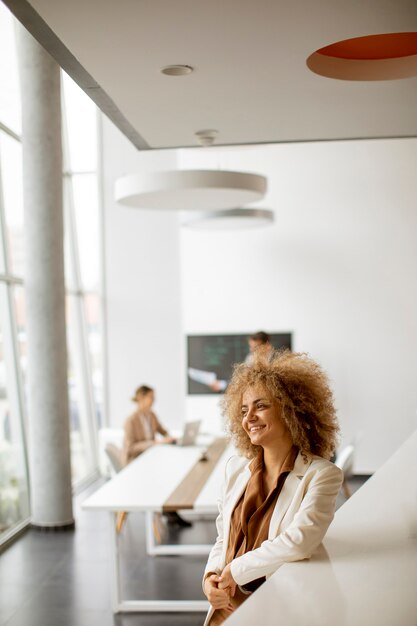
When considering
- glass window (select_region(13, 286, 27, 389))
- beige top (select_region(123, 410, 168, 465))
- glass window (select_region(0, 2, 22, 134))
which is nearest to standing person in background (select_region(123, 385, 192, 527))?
beige top (select_region(123, 410, 168, 465))

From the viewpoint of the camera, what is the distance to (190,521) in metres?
8.05

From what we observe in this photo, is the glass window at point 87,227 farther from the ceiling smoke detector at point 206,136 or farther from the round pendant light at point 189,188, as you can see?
the ceiling smoke detector at point 206,136

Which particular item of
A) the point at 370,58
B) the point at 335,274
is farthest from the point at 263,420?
the point at 335,274

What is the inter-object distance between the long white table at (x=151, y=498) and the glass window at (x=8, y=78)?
4.00 m

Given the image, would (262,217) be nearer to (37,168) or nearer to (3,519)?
(37,168)

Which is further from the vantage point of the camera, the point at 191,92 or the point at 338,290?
the point at 338,290

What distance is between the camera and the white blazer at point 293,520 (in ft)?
8.18

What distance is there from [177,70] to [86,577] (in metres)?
4.32

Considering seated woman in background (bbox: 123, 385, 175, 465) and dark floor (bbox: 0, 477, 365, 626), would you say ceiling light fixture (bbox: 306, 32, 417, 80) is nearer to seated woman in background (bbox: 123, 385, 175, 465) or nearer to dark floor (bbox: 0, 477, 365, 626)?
dark floor (bbox: 0, 477, 365, 626)

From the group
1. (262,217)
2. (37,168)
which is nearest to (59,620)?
(37,168)

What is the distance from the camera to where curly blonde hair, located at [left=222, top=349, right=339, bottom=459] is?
9.05 ft

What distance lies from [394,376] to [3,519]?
5.10m

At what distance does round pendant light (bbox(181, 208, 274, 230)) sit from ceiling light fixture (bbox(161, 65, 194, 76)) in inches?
198

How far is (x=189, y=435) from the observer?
7781 mm
